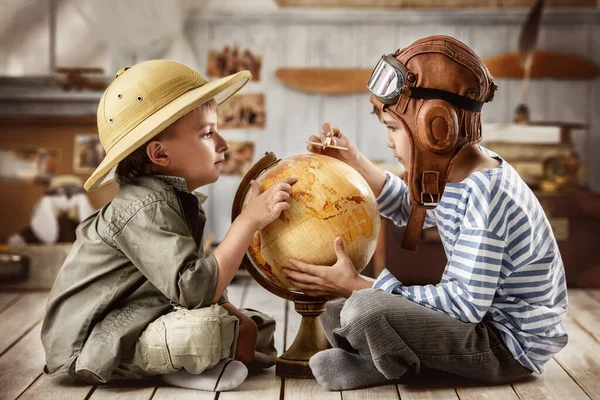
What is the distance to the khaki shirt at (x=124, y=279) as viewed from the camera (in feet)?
8.21

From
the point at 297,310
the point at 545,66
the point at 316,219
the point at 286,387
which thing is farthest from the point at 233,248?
the point at 545,66

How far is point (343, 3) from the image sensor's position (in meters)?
5.93

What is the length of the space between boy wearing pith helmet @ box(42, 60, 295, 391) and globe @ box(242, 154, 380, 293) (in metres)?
0.06

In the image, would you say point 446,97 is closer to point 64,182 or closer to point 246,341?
point 246,341

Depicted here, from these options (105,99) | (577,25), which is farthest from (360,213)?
(577,25)

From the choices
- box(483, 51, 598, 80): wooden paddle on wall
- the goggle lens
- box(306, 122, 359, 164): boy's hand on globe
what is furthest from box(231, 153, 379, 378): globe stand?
box(483, 51, 598, 80): wooden paddle on wall

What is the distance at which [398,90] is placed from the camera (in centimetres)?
257

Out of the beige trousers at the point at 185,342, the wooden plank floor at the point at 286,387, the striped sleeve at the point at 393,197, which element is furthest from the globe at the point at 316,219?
the striped sleeve at the point at 393,197

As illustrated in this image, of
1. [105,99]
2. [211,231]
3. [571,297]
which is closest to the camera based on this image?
[105,99]

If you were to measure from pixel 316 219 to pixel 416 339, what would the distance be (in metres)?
0.51

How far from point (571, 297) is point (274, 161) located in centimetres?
254

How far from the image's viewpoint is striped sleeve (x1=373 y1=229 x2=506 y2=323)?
2.45 m

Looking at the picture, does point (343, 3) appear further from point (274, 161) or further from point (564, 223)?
point (274, 161)

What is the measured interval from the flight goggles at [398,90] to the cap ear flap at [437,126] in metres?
0.03
